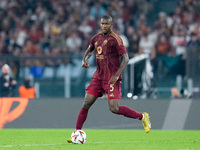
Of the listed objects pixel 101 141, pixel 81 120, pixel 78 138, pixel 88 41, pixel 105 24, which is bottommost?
pixel 101 141

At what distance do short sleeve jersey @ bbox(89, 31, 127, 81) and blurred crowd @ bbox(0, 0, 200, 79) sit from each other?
266 inches

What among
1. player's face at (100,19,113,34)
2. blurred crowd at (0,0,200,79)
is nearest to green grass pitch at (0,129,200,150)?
player's face at (100,19,113,34)

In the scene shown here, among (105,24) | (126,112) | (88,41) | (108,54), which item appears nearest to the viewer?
(105,24)

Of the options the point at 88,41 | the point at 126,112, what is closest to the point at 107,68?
the point at 126,112

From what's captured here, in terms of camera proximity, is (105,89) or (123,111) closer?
(105,89)

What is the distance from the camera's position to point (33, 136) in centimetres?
1070

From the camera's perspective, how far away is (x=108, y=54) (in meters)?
9.26

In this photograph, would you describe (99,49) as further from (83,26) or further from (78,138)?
(83,26)

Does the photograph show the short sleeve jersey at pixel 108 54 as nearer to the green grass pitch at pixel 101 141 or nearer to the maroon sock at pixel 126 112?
the maroon sock at pixel 126 112

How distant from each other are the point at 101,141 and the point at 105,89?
0.90 metres

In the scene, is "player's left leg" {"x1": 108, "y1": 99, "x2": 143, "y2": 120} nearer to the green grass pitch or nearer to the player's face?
the green grass pitch

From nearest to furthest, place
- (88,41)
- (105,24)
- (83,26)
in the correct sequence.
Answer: (105,24) < (88,41) < (83,26)

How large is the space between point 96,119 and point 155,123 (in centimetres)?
127

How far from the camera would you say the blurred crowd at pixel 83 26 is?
1788 cm
